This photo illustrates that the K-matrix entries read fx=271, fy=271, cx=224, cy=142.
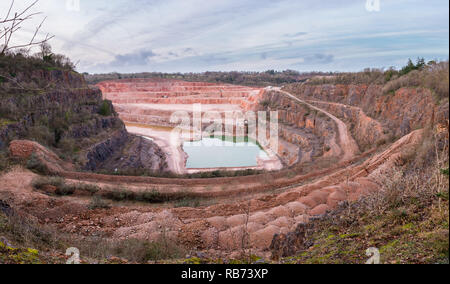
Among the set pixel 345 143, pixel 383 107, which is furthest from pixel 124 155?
pixel 383 107

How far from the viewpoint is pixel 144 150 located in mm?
33938

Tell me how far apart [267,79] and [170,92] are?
3949 centimetres

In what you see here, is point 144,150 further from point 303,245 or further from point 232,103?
point 232,103

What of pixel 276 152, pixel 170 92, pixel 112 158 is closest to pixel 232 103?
pixel 170 92

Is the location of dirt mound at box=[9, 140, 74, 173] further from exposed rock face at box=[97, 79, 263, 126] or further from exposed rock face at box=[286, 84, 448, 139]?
exposed rock face at box=[97, 79, 263, 126]

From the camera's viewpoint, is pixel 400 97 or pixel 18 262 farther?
pixel 400 97

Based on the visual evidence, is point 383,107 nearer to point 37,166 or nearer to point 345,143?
point 345,143

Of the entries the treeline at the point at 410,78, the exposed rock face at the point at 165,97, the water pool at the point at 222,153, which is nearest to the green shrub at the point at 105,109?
the water pool at the point at 222,153

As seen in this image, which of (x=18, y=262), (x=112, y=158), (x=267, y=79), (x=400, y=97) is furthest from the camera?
Answer: (x=267, y=79)

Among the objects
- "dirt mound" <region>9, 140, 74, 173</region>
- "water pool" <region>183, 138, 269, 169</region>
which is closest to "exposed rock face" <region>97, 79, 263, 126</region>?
"water pool" <region>183, 138, 269, 169</region>

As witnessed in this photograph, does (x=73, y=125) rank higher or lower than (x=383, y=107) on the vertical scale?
lower

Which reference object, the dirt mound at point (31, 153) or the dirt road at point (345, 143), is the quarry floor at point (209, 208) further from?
the dirt road at point (345, 143)
